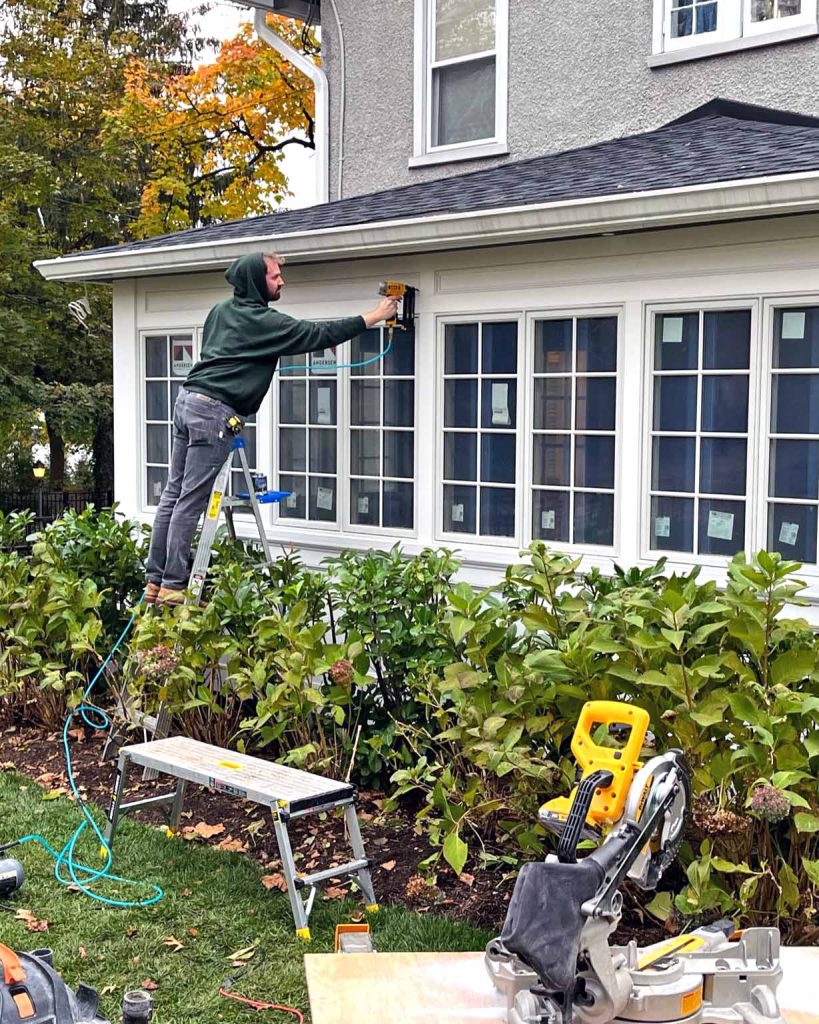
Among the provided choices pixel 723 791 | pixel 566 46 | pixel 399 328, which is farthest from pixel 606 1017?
pixel 566 46

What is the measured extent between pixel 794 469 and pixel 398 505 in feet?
8.24

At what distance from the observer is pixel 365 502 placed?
7.56 m

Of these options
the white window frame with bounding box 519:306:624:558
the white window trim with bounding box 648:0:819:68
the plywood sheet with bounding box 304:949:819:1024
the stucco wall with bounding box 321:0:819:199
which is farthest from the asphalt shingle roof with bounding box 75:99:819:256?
the plywood sheet with bounding box 304:949:819:1024

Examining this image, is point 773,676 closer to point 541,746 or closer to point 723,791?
point 723,791

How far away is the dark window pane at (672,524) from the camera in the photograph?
6141 millimetres

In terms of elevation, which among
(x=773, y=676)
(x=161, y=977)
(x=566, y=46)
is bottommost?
(x=161, y=977)

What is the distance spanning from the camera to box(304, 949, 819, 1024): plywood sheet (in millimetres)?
2340

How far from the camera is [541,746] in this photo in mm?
4547

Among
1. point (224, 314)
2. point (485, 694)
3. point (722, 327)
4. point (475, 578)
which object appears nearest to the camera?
point (485, 694)

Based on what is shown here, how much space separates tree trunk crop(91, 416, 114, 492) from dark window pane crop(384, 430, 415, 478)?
1671 centimetres

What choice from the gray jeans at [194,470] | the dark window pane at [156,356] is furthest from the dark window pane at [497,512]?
the dark window pane at [156,356]

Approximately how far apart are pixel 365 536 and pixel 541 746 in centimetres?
314

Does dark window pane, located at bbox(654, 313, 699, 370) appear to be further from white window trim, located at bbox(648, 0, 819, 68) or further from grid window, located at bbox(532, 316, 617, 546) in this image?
white window trim, located at bbox(648, 0, 819, 68)

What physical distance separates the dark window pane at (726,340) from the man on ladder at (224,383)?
1.76 meters
